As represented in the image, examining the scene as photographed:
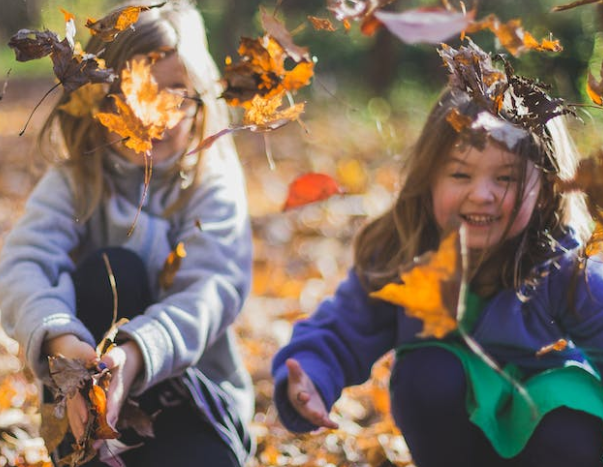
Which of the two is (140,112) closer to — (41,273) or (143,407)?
(41,273)

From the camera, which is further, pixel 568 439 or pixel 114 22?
pixel 568 439

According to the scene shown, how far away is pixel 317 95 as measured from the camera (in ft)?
24.4

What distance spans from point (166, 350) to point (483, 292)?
649 mm

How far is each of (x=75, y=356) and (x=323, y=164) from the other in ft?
12.0

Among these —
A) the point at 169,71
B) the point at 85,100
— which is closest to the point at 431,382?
the point at 169,71

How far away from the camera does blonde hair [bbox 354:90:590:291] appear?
5.23 ft

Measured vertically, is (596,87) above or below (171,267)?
above

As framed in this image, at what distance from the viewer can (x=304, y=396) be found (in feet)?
5.40

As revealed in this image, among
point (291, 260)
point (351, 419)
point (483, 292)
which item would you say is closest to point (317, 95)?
point (291, 260)

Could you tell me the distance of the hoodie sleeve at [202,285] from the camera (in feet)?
5.18

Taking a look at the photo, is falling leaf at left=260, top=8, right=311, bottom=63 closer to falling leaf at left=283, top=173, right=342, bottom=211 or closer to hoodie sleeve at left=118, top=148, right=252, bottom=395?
hoodie sleeve at left=118, top=148, right=252, bottom=395

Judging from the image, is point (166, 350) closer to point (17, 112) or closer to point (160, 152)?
point (160, 152)

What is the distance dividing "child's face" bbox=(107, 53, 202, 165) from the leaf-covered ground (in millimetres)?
160

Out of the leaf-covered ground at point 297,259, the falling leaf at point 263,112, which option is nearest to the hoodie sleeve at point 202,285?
the leaf-covered ground at point 297,259
